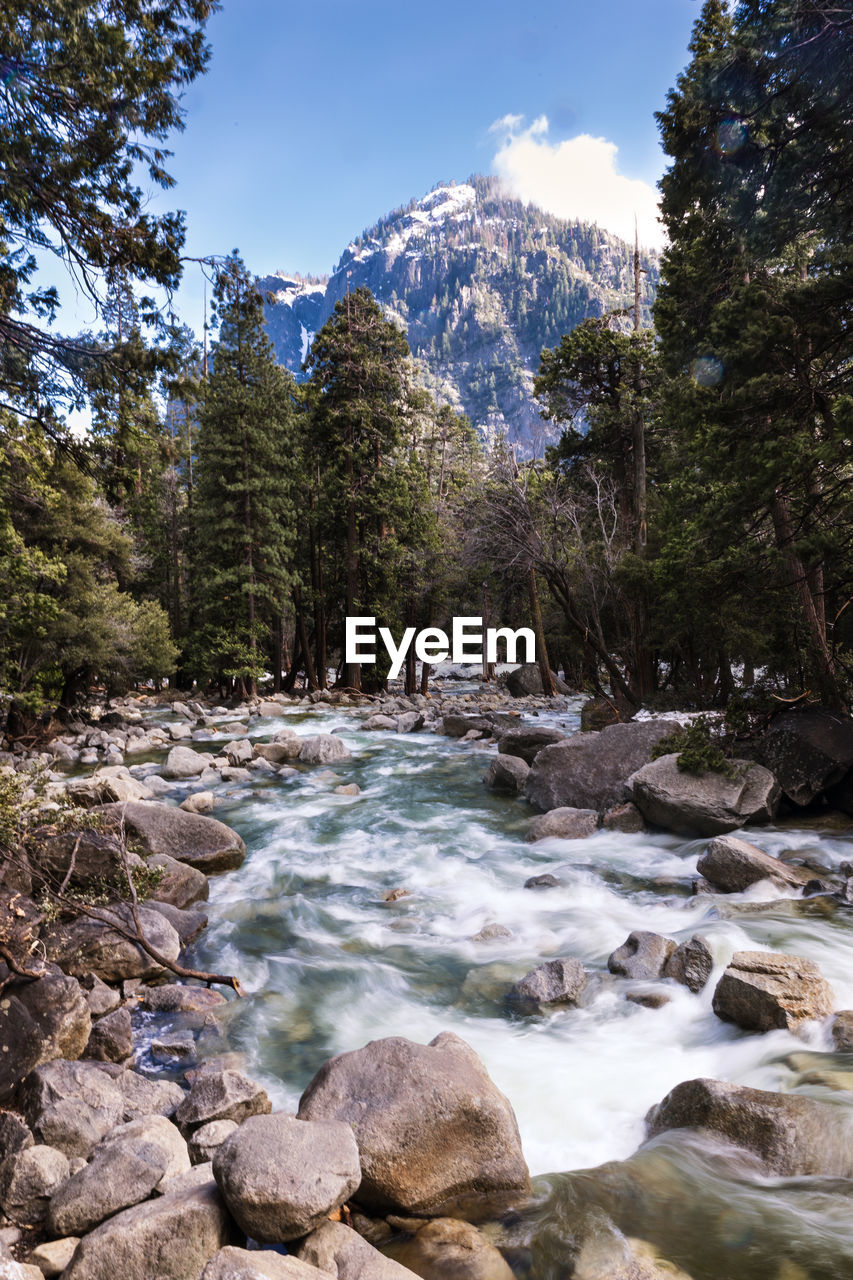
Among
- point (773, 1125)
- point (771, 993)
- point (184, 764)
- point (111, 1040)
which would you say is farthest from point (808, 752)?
point (184, 764)

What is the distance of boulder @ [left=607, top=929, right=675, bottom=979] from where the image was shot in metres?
5.42

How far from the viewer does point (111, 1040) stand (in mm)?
4465

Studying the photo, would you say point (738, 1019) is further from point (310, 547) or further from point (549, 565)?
point (310, 547)

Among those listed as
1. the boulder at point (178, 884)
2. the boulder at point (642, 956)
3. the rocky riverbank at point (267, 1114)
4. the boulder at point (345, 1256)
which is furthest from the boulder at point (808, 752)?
the boulder at point (345, 1256)

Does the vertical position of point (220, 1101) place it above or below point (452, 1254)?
above

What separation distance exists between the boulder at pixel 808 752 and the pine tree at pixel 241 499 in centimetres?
1769

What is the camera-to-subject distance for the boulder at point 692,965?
5.09 meters

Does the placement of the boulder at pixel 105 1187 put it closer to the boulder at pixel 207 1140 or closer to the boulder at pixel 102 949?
the boulder at pixel 207 1140

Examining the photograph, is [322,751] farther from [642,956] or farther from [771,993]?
[771,993]

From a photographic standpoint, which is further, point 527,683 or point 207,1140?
point 527,683

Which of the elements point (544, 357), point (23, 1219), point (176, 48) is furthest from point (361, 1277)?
point (544, 357)

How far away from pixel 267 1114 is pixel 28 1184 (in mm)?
1031

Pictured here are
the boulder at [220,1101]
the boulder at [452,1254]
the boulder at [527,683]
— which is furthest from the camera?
the boulder at [527,683]

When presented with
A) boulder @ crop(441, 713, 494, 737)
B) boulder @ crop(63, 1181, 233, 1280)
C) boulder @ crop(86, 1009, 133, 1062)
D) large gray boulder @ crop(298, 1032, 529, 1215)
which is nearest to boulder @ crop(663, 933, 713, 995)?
large gray boulder @ crop(298, 1032, 529, 1215)
